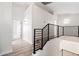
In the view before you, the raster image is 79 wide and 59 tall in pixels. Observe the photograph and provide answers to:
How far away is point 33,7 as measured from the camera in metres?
1.64

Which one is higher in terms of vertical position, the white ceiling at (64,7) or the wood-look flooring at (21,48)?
the white ceiling at (64,7)

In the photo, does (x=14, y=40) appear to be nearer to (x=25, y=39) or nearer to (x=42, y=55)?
(x=25, y=39)

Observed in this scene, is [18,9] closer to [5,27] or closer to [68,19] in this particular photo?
[5,27]

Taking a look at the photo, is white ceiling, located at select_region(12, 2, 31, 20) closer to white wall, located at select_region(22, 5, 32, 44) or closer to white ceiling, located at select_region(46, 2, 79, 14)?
white wall, located at select_region(22, 5, 32, 44)

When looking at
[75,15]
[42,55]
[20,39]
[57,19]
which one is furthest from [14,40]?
[75,15]

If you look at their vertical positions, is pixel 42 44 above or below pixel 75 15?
below

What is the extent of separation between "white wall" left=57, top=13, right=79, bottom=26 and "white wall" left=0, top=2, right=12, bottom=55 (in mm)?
749

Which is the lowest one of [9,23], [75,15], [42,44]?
[42,44]

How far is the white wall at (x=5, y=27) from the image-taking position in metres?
1.60

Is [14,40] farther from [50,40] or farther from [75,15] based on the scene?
[75,15]

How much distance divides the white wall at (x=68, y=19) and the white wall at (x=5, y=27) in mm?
749

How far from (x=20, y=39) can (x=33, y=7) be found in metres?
0.52

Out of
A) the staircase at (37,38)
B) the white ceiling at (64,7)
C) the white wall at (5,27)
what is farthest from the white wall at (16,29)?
the white ceiling at (64,7)

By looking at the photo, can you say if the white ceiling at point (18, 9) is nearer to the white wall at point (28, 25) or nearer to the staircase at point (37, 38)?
the white wall at point (28, 25)
